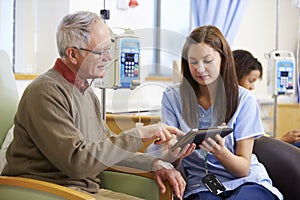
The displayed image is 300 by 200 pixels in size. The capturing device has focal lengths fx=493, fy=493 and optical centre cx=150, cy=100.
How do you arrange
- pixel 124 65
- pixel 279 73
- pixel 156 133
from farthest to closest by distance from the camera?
pixel 279 73, pixel 124 65, pixel 156 133

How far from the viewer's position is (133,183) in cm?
196

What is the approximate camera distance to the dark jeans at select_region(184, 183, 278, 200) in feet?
6.32

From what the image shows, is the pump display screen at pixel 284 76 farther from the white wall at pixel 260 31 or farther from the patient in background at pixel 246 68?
the white wall at pixel 260 31

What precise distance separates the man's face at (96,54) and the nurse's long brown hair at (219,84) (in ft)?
1.10

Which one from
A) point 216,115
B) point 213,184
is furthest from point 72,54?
point 213,184

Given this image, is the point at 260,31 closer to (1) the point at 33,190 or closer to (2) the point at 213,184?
(2) the point at 213,184

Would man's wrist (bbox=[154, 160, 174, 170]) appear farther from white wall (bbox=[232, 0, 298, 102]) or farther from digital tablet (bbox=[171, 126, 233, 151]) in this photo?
white wall (bbox=[232, 0, 298, 102])

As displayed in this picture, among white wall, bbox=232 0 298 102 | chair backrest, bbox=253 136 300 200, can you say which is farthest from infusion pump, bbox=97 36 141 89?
white wall, bbox=232 0 298 102

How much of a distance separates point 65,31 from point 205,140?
25.1 inches

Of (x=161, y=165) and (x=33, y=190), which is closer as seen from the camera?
(x=33, y=190)

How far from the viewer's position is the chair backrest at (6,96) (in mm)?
2023

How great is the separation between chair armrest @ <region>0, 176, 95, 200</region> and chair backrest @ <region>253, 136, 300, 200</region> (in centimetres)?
100

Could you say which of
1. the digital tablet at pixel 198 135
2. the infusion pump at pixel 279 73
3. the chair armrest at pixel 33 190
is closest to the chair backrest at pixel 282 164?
the digital tablet at pixel 198 135

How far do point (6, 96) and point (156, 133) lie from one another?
70 centimetres
